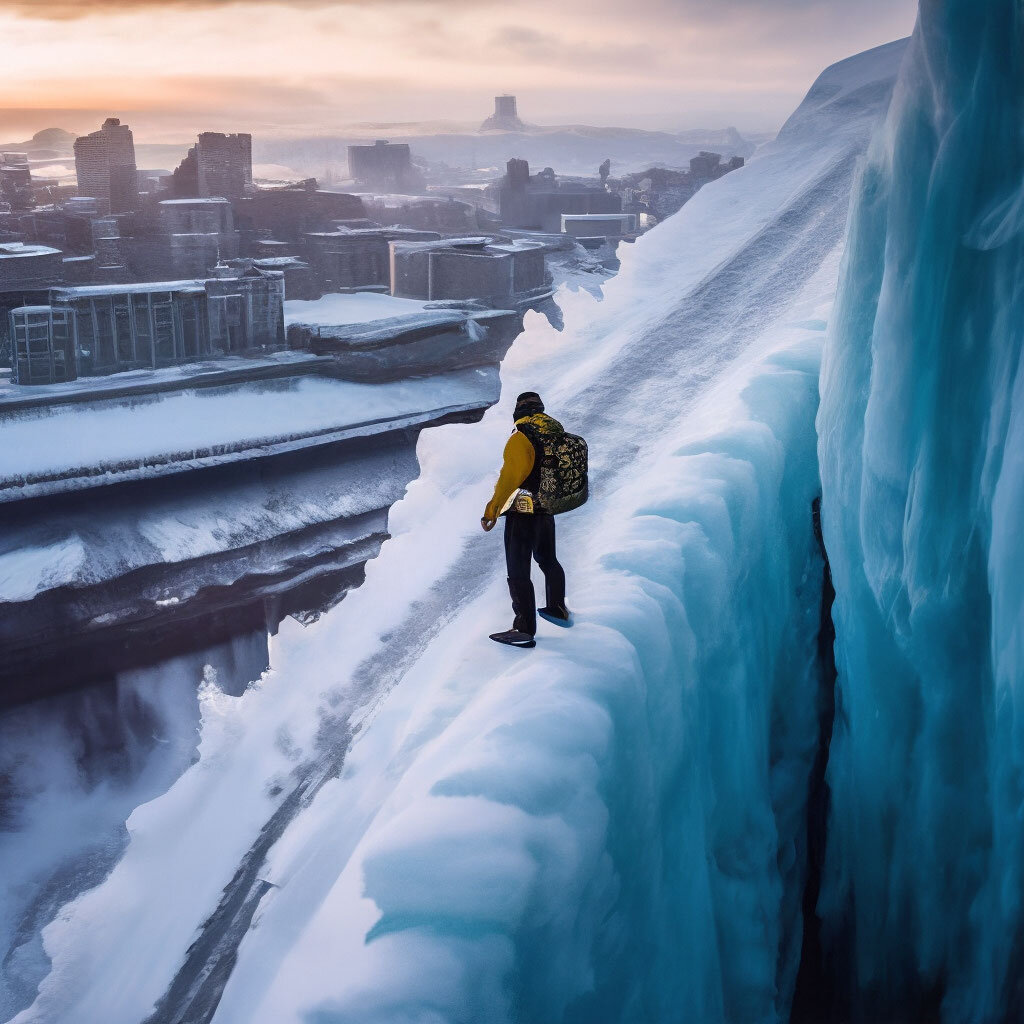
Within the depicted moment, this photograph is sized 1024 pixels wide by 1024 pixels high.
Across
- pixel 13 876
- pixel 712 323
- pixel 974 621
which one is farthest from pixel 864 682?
pixel 13 876

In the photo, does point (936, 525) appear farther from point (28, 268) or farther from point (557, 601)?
point (28, 268)

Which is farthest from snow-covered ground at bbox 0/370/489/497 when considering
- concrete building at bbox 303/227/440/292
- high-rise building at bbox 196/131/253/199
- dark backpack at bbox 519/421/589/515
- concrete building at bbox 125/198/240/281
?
high-rise building at bbox 196/131/253/199

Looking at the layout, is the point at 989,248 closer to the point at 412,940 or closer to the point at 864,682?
the point at 864,682

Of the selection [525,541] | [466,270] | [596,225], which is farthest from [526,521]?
[596,225]

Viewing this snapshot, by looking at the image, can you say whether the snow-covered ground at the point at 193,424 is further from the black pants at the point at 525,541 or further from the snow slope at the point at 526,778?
the black pants at the point at 525,541

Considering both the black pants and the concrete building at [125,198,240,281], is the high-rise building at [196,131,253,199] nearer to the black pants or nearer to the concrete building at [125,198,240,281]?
the concrete building at [125,198,240,281]
